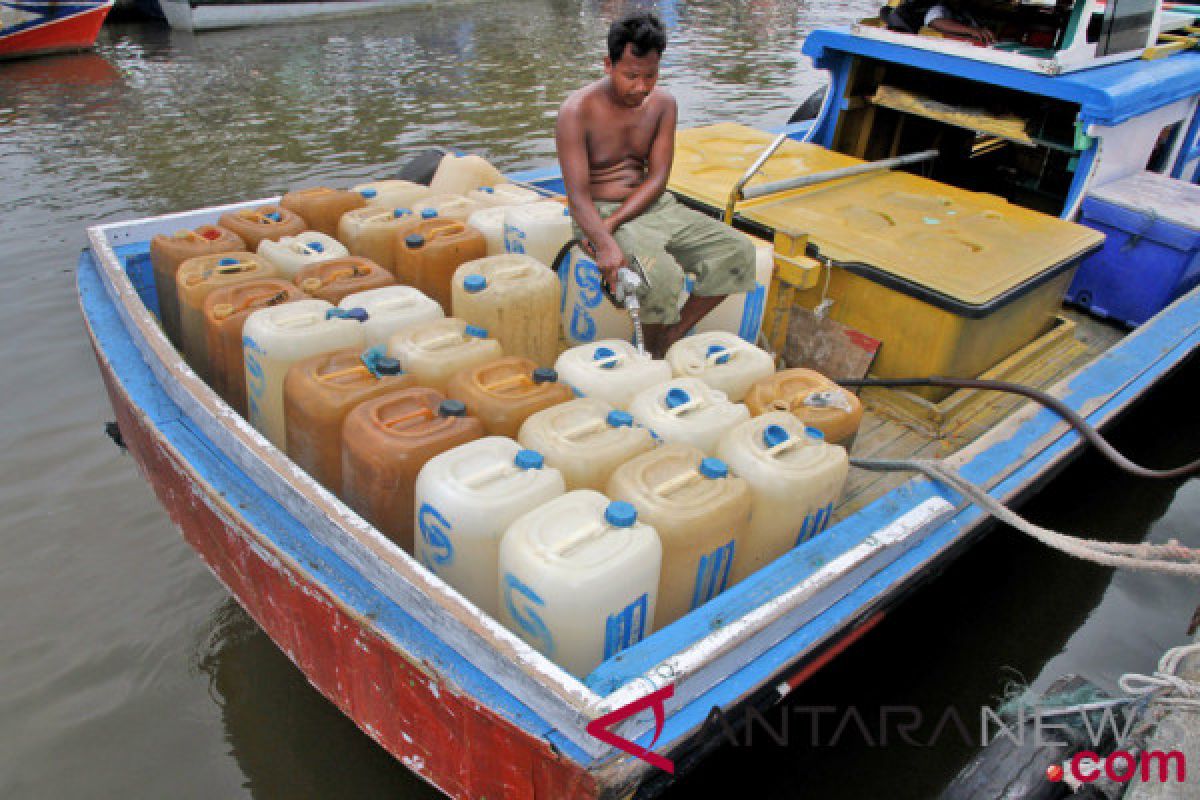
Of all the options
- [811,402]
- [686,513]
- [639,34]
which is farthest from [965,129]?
[686,513]

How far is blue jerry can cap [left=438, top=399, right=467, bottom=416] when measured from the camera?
2.73m

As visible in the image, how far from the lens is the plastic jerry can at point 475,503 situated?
7.92 ft

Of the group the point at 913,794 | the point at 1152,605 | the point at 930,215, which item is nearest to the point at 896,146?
the point at 930,215

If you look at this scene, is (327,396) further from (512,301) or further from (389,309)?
(512,301)

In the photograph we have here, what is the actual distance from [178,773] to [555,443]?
2156 millimetres

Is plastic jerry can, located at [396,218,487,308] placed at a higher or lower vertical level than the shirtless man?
lower

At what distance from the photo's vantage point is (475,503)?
2.40m

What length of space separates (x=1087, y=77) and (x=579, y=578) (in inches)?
191

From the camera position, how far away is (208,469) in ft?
9.94

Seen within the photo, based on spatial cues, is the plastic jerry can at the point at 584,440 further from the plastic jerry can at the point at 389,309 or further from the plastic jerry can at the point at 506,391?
the plastic jerry can at the point at 389,309

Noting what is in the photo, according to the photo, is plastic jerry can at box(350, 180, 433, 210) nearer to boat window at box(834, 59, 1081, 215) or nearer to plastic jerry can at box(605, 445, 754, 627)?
plastic jerry can at box(605, 445, 754, 627)

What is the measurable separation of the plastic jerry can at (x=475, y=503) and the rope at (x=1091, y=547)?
154cm

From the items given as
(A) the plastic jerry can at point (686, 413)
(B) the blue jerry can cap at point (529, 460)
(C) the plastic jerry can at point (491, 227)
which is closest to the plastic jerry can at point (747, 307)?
(C) the plastic jerry can at point (491, 227)

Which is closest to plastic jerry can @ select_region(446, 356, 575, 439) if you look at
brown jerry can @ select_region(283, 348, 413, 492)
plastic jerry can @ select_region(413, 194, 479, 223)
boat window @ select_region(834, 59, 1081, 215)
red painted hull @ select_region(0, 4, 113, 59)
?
brown jerry can @ select_region(283, 348, 413, 492)
